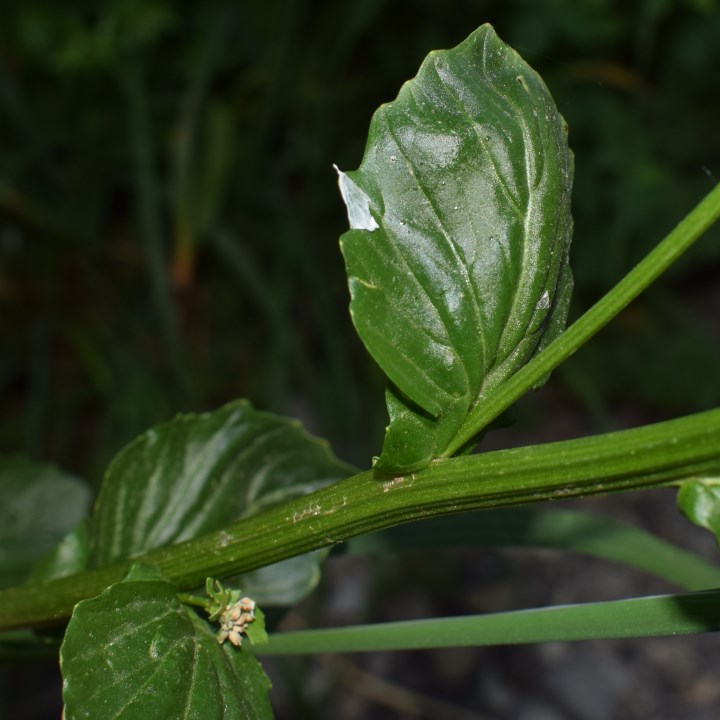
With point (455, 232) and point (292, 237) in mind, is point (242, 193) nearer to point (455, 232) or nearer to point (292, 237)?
point (292, 237)

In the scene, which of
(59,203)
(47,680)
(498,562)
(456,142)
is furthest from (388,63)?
(456,142)

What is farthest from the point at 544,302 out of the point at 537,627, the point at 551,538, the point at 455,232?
the point at 551,538

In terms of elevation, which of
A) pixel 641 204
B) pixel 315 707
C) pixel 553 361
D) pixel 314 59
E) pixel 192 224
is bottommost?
pixel 315 707

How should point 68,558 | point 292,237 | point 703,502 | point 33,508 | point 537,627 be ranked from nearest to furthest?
point 703,502
point 537,627
point 68,558
point 33,508
point 292,237

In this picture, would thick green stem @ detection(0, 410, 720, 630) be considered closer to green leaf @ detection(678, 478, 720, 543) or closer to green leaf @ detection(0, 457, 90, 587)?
green leaf @ detection(678, 478, 720, 543)

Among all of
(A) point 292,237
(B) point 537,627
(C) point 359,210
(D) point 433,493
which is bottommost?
(A) point 292,237

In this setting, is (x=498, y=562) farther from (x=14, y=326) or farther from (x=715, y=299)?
(x=14, y=326)

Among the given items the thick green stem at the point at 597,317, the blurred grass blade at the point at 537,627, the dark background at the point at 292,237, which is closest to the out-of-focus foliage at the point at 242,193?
the dark background at the point at 292,237
